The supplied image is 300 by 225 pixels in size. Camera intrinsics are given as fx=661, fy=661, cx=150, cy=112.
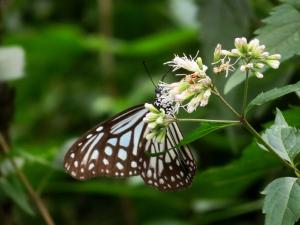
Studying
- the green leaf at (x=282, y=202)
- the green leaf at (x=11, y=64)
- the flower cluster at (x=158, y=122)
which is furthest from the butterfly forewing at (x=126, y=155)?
the green leaf at (x=282, y=202)

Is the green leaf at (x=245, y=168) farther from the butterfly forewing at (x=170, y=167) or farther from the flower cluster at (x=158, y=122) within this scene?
the flower cluster at (x=158, y=122)

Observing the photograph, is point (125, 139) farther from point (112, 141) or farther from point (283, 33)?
point (283, 33)

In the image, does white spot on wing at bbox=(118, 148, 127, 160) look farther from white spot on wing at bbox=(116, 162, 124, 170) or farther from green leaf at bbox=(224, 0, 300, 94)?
green leaf at bbox=(224, 0, 300, 94)

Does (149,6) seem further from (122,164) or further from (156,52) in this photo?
(122,164)

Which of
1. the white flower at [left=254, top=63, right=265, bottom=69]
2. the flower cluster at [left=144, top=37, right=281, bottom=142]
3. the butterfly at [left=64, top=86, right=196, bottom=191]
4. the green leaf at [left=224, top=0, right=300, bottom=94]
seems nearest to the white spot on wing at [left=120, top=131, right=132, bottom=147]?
the butterfly at [left=64, top=86, right=196, bottom=191]

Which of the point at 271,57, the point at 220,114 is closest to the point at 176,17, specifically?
the point at 220,114

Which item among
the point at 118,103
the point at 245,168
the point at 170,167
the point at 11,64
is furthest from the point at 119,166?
the point at 118,103

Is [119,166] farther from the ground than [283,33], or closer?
closer
